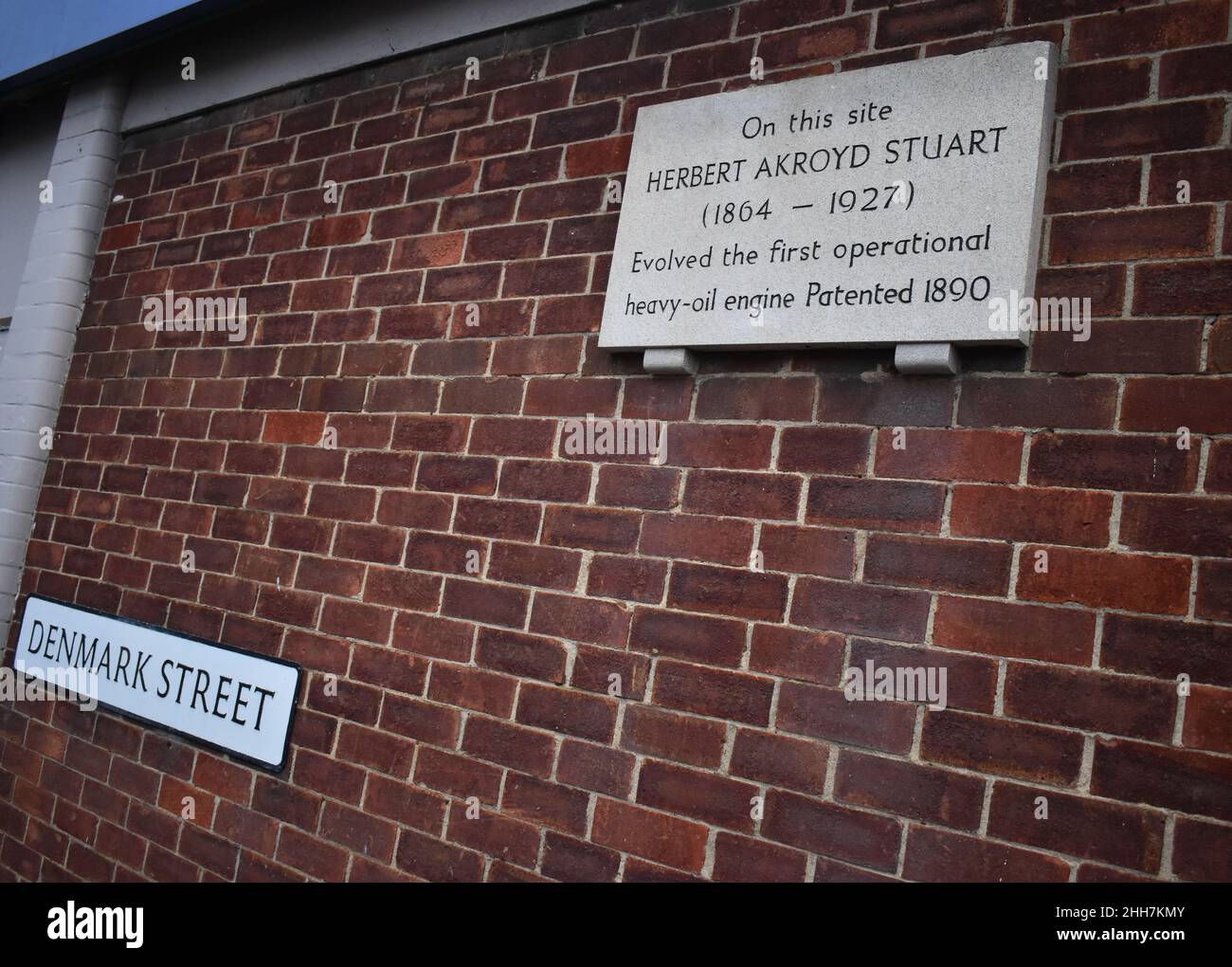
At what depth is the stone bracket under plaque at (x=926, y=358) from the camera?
78.6 inches

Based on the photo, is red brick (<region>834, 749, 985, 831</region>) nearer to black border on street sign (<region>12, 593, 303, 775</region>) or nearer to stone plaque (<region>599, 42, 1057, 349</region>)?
stone plaque (<region>599, 42, 1057, 349</region>)

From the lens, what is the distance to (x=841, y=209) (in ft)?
7.23

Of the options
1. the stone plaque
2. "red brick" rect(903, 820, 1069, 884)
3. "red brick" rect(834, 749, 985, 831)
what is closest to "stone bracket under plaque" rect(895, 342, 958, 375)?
the stone plaque

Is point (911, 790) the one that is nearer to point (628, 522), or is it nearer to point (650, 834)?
point (650, 834)

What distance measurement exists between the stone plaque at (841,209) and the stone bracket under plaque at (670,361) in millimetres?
33

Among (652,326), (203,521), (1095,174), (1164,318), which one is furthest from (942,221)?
(203,521)

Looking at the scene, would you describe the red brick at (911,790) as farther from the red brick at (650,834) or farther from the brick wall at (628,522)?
the red brick at (650,834)

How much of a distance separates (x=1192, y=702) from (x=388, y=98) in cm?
294

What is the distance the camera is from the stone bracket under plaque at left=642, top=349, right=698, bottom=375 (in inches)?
93.7

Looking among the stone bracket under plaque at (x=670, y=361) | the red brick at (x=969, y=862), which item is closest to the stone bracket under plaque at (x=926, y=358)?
the stone bracket under plaque at (x=670, y=361)

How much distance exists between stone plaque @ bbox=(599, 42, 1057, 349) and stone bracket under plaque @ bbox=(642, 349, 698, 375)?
0.11 ft

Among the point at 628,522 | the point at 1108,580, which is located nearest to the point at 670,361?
the point at 628,522

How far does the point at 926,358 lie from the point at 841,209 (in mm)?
425
